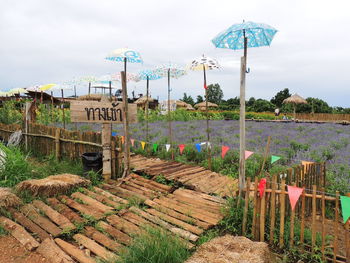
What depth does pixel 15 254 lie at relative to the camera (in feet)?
10.8

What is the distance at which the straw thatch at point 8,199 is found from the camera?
4.31 metres

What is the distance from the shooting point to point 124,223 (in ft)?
13.0

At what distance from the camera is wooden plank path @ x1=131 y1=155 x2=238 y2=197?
545 centimetres

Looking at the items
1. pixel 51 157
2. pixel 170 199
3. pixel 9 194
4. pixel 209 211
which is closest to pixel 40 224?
pixel 9 194

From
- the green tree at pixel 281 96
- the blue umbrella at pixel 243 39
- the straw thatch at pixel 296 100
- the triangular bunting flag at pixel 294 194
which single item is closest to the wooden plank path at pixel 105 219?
the blue umbrella at pixel 243 39

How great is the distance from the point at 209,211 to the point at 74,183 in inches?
114

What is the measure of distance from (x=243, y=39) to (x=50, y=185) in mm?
4433

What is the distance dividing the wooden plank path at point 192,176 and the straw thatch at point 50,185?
1.74 metres

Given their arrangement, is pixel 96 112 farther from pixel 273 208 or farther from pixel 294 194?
pixel 294 194

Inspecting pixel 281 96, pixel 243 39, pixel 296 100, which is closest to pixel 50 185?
pixel 243 39

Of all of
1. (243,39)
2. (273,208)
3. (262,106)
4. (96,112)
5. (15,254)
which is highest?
(243,39)

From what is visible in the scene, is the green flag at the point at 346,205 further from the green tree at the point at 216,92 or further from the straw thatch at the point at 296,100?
the green tree at the point at 216,92

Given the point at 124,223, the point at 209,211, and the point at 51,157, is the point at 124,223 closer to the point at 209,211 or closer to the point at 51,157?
the point at 209,211

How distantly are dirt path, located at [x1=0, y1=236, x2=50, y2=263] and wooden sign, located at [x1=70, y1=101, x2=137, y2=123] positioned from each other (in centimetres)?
297
